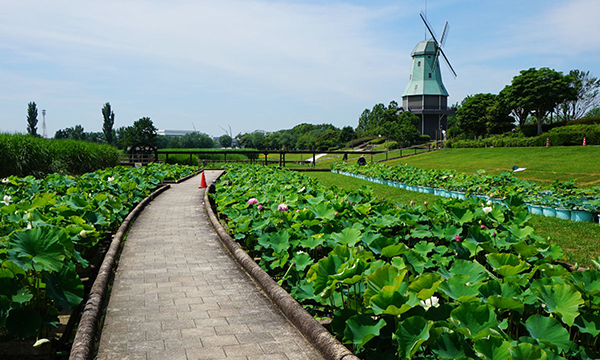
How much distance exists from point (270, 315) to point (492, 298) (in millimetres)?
1895

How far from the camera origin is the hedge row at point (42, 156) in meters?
13.6

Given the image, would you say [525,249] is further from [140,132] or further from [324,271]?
[140,132]

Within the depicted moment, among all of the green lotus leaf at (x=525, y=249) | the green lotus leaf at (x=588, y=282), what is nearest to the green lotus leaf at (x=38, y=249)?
the green lotus leaf at (x=588, y=282)

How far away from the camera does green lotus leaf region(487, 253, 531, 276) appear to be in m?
3.28

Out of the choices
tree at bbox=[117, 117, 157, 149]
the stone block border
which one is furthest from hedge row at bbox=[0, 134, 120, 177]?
tree at bbox=[117, 117, 157, 149]

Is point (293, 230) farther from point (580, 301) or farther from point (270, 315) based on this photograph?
point (580, 301)

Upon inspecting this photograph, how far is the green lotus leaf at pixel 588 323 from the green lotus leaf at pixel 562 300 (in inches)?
2.1

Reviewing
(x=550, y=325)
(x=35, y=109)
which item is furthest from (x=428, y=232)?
(x=35, y=109)

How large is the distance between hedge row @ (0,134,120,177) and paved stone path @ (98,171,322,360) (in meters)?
9.98

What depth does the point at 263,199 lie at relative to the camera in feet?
22.9

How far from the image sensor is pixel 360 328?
2674 millimetres

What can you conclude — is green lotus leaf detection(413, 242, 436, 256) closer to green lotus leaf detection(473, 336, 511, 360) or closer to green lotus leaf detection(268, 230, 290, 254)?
green lotus leaf detection(268, 230, 290, 254)

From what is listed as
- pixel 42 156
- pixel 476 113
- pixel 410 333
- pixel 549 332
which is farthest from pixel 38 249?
pixel 476 113

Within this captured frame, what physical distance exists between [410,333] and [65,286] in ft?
8.33
